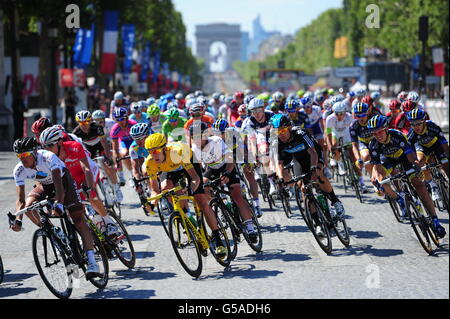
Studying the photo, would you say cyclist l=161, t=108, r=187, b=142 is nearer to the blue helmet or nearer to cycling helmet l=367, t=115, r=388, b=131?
the blue helmet

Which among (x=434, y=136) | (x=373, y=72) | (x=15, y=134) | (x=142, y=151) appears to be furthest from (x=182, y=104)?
(x=373, y=72)

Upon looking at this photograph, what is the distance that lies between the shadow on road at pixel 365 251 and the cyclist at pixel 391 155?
59 cm

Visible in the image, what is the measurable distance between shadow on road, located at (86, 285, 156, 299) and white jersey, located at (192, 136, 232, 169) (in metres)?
2.31

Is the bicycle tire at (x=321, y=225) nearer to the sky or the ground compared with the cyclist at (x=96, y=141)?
nearer to the ground

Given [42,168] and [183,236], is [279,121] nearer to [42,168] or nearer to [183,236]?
[183,236]

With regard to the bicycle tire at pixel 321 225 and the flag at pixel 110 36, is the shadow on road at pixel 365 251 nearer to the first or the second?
the bicycle tire at pixel 321 225


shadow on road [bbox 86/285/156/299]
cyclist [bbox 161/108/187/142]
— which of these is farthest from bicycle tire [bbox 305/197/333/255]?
cyclist [bbox 161/108/187/142]

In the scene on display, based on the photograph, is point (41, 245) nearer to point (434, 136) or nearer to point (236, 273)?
point (236, 273)

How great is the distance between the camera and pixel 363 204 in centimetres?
1541

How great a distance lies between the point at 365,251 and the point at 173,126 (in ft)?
16.2

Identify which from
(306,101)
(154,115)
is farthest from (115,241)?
(306,101)

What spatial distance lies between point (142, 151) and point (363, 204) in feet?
12.9

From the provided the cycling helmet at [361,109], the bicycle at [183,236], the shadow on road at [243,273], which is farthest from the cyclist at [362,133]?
the bicycle at [183,236]

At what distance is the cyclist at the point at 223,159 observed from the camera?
10.8 meters
